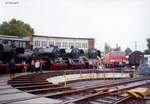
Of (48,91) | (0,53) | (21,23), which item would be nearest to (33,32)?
(21,23)

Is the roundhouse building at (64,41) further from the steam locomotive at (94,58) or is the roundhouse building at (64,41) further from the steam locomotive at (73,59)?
the steam locomotive at (73,59)

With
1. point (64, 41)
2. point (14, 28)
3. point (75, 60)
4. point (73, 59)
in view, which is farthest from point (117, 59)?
point (64, 41)

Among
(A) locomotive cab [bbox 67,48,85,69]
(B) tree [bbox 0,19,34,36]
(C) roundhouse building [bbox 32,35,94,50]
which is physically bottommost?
(A) locomotive cab [bbox 67,48,85,69]

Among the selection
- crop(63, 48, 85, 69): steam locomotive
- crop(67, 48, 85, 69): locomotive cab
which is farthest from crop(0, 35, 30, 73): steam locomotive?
crop(67, 48, 85, 69): locomotive cab

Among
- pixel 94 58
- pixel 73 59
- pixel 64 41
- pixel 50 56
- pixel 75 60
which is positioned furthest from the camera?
pixel 64 41

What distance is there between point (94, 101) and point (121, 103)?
116 cm

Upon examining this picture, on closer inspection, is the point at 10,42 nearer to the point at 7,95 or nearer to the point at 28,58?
the point at 28,58

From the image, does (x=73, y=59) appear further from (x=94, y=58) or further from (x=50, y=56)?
(x=94, y=58)

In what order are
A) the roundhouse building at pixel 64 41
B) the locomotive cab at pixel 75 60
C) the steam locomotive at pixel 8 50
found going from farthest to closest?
the roundhouse building at pixel 64 41, the locomotive cab at pixel 75 60, the steam locomotive at pixel 8 50

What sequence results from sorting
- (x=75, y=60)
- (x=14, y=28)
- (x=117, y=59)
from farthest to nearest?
(x=14, y=28), (x=117, y=59), (x=75, y=60)

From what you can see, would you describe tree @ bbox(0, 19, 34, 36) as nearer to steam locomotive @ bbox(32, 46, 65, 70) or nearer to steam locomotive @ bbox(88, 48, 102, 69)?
steam locomotive @ bbox(88, 48, 102, 69)

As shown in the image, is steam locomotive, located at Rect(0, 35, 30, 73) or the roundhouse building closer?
steam locomotive, located at Rect(0, 35, 30, 73)

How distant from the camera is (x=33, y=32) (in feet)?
279

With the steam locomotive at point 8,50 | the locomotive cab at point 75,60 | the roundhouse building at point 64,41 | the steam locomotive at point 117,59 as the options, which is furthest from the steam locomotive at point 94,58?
the roundhouse building at point 64,41
